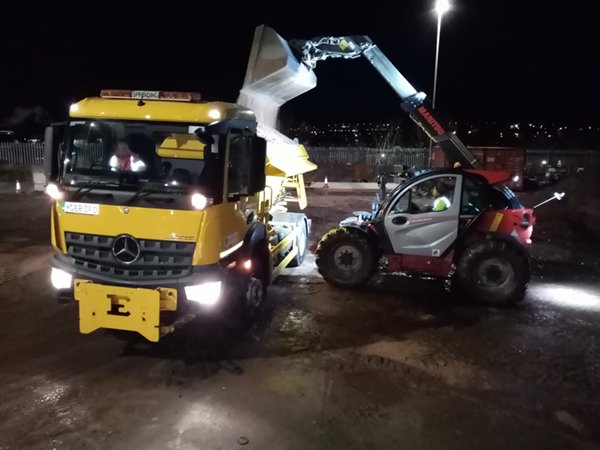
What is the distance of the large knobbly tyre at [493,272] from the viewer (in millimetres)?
7566

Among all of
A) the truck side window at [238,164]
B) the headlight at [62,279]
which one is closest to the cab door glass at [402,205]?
the truck side window at [238,164]

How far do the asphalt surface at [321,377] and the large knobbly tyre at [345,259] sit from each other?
451 millimetres

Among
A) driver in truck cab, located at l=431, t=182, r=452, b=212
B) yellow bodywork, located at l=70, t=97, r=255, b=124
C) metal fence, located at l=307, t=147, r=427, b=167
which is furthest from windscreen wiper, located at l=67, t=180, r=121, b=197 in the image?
metal fence, located at l=307, t=147, r=427, b=167

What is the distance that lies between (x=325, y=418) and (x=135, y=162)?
3.27 metres

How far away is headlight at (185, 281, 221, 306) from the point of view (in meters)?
5.41

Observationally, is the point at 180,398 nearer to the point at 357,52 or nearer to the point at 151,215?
the point at 151,215

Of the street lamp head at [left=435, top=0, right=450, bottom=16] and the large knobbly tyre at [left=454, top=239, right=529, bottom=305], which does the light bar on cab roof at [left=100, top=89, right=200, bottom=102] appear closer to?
the large knobbly tyre at [left=454, top=239, right=529, bottom=305]

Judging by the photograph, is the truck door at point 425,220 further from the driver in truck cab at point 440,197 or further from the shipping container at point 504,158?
the shipping container at point 504,158

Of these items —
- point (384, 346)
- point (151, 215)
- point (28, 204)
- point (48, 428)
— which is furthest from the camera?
point (28, 204)

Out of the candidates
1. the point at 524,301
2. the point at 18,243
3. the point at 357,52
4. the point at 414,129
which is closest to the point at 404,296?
the point at 524,301

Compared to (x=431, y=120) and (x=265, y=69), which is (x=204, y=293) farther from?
(x=431, y=120)

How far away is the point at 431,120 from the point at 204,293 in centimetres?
639

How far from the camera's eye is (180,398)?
16.0 feet

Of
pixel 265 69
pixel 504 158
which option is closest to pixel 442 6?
pixel 504 158
